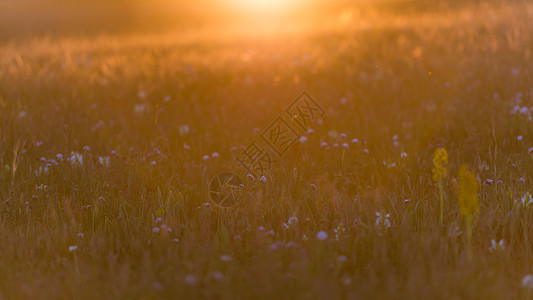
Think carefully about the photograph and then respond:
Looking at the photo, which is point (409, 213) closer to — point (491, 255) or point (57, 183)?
point (491, 255)

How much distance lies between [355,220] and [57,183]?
2294 millimetres

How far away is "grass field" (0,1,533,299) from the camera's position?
2.38 m

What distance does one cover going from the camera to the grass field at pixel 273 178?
2381 mm

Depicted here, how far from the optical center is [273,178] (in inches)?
139

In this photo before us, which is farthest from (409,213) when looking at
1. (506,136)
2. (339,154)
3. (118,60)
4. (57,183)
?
(118,60)

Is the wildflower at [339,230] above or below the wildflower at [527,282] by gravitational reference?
above

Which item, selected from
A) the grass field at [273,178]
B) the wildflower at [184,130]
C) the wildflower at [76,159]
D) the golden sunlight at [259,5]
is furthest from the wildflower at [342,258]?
the golden sunlight at [259,5]

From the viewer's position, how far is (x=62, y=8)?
3588 cm

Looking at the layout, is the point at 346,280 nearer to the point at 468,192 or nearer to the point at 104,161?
the point at 468,192

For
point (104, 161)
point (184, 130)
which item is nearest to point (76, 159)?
point (104, 161)

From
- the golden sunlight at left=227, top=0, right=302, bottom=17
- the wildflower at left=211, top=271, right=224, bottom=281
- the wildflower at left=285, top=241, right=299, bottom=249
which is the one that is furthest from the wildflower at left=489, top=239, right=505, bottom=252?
the golden sunlight at left=227, top=0, right=302, bottom=17

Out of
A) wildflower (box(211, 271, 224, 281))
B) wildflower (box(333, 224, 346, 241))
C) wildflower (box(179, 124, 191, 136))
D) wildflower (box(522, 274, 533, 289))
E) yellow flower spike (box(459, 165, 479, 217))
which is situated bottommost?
wildflower (box(522, 274, 533, 289))

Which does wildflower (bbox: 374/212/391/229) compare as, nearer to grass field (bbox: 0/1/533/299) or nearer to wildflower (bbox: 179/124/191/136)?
grass field (bbox: 0/1/533/299)

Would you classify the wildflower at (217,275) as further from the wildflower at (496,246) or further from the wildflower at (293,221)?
the wildflower at (496,246)
